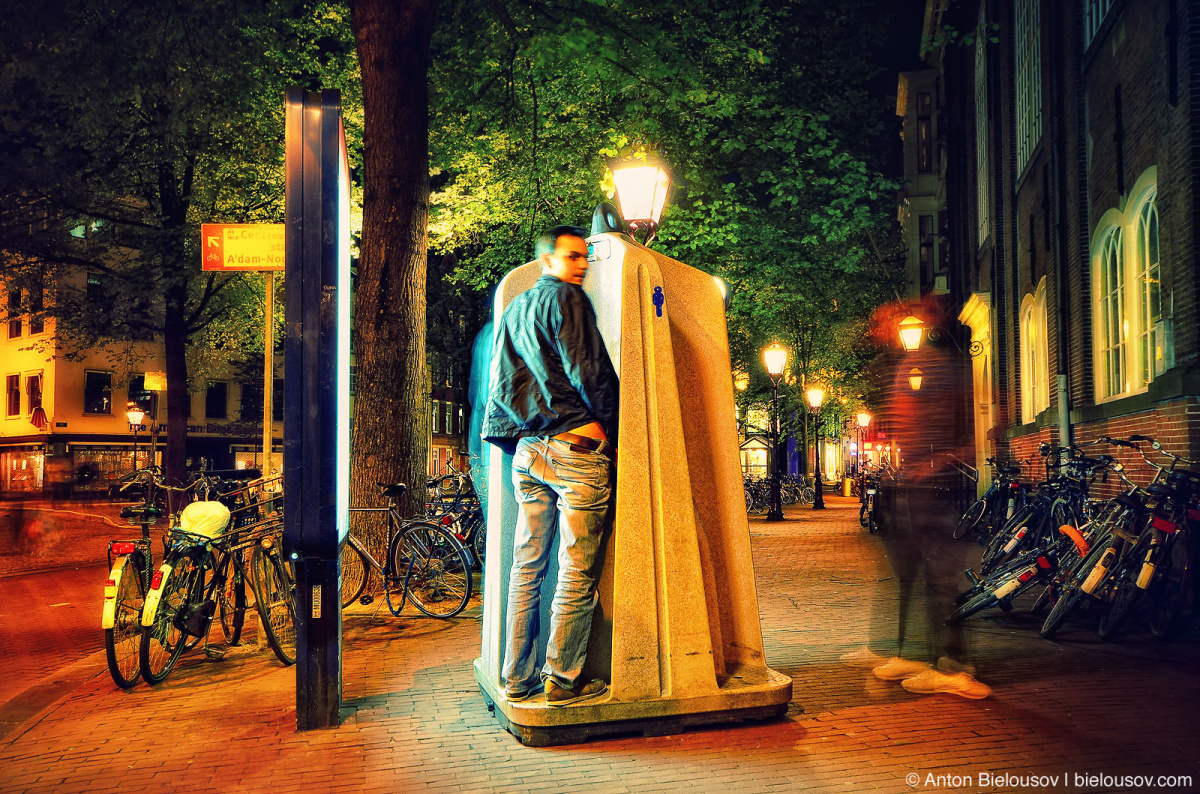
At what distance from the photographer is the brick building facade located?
26.2 ft

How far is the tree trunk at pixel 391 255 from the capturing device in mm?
8094

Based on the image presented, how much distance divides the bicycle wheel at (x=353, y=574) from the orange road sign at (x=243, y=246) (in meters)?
2.52

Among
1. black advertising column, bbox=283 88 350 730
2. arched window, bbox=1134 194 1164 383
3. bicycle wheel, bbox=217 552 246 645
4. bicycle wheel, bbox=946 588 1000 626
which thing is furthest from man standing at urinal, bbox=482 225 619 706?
arched window, bbox=1134 194 1164 383

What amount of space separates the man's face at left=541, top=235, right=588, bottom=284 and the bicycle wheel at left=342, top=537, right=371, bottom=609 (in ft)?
14.9

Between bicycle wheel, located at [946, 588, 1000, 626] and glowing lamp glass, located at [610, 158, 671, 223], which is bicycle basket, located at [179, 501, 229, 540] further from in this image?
bicycle wheel, located at [946, 588, 1000, 626]

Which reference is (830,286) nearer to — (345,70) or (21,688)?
(345,70)

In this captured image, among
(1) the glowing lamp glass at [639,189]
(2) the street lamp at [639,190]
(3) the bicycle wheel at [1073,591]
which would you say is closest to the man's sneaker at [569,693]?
(3) the bicycle wheel at [1073,591]

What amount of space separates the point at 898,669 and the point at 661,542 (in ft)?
6.70

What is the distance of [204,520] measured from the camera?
19.0 ft

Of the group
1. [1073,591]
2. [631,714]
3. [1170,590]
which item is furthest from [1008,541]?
[631,714]

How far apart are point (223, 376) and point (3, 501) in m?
11.6

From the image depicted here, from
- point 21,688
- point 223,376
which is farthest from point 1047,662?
point 223,376

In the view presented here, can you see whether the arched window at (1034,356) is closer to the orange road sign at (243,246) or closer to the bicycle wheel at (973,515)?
the bicycle wheel at (973,515)

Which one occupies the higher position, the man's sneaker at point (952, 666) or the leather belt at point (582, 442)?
the leather belt at point (582, 442)
